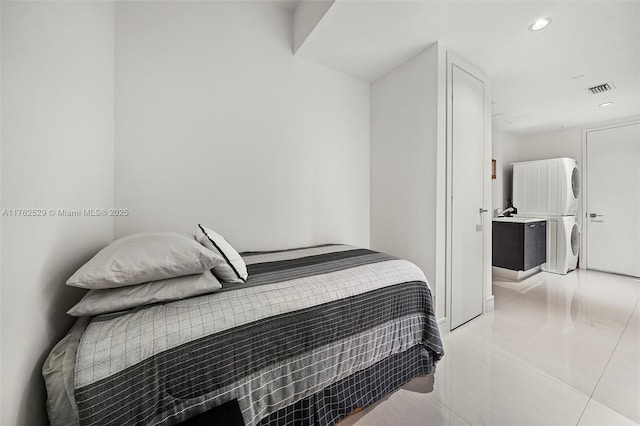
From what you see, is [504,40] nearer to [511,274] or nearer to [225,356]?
[225,356]

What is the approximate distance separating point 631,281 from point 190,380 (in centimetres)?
587

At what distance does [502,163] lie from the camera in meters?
4.74

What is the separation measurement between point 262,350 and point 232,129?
1.70m

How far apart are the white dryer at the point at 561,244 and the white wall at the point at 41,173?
5788 mm

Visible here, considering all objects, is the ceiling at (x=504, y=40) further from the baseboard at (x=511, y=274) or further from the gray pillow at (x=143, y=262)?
the baseboard at (x=511, y=274)

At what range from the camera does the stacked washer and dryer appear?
406 cm

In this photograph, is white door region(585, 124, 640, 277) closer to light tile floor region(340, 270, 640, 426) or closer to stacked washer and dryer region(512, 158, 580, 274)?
stacked washer and dryer region(512, 158, 580, 274)

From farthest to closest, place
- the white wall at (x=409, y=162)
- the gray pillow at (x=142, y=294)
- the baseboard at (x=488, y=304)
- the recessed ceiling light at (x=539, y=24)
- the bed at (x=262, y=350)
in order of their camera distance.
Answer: the baseboard at (x=488, y=304)
the white wall at (x=409, y=162)
the recessed ceiling light at (x=539, y=24)
the gray pillow at (x=142, y=294)
the bed at (x=262, y=350)

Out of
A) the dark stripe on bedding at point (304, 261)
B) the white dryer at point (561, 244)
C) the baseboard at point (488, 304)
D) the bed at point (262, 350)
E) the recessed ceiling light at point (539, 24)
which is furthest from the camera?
the white dryer at point (561, 244)

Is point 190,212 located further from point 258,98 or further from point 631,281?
point 631,281

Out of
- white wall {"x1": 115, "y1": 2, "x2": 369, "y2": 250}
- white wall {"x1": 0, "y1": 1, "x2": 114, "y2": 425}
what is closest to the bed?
white wall {"x1": 0, "y1": 1, "x2": 114, "y2": 425}

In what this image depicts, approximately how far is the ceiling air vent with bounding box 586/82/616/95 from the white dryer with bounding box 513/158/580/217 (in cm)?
127

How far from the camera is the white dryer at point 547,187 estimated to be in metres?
4.09

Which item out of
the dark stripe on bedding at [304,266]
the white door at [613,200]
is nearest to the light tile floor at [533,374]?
the dark stripe on bedding at [304,266]
